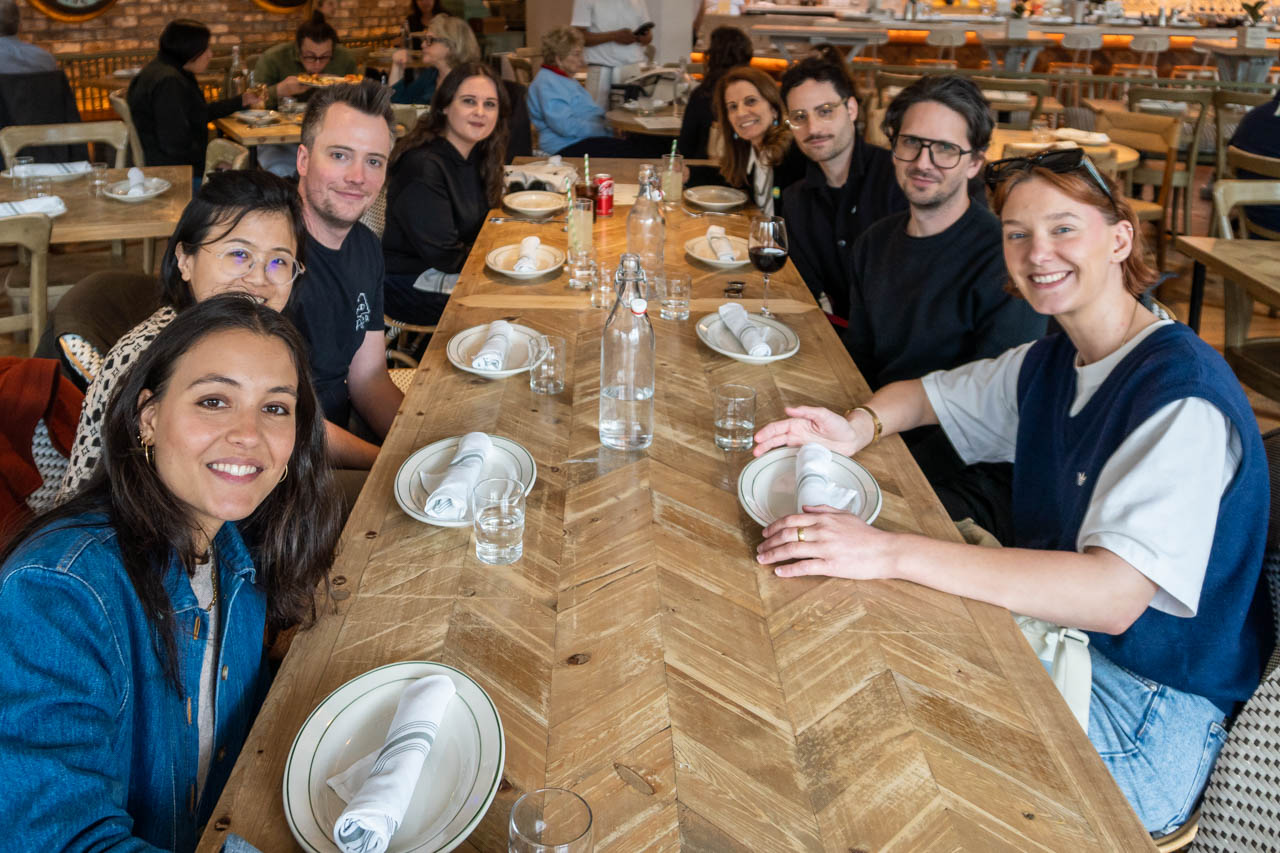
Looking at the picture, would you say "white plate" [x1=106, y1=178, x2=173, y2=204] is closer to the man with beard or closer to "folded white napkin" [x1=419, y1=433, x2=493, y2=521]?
the man with beard

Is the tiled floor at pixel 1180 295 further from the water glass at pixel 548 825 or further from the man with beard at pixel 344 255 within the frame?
the water glass at pixel 548 825

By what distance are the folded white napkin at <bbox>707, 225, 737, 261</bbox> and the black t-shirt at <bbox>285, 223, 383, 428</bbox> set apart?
90 centimetres

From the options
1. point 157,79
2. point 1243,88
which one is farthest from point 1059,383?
point 1243,88

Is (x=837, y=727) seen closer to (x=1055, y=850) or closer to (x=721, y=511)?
(x=1055, y=850)

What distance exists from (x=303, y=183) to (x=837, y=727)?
6.02 ft

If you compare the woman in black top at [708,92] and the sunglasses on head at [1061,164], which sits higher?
the woman in black top at [708,92]

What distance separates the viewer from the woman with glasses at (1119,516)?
129 cm

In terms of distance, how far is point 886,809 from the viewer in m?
0.95

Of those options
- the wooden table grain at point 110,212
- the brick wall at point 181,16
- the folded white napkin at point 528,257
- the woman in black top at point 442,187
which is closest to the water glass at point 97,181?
the wooden table grain at point 110,212

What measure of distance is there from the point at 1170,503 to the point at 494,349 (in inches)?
47.1

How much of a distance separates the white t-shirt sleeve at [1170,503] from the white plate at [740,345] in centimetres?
81

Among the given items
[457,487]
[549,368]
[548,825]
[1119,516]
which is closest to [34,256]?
[549,368]

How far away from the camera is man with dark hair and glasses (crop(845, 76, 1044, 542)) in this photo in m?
2.15

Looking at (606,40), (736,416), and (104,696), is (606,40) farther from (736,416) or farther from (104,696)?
(104,696)
